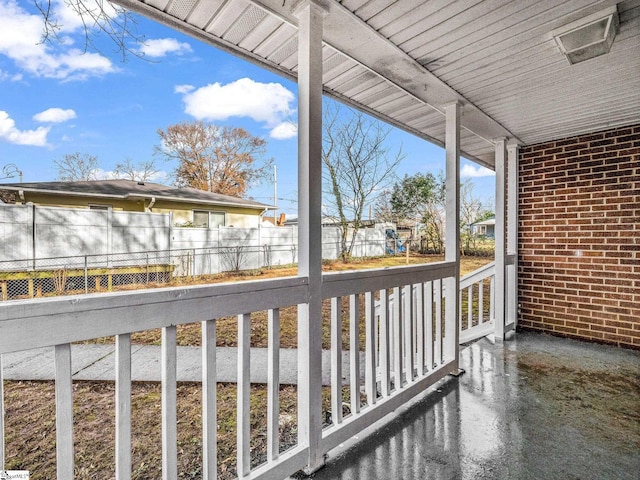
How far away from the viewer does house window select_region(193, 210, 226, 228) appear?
26.1 ft

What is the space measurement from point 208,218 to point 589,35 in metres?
8.07

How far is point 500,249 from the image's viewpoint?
3695mm

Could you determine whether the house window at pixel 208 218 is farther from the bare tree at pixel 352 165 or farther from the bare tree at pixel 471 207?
the bare tree at pixel 471 207

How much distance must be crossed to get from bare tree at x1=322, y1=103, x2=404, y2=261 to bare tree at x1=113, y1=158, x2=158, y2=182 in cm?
485

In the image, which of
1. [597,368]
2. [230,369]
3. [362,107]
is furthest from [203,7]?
[597,368]

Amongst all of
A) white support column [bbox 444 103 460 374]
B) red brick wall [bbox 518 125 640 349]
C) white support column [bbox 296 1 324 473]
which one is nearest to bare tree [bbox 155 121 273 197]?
white support column [bbox 296 1 324 473]

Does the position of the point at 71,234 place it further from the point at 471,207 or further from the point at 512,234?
the point at 471,207

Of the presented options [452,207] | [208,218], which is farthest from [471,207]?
[452,207]

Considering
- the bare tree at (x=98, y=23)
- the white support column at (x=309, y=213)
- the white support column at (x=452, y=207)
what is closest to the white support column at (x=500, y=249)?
the white support column at (x=452, y=207)

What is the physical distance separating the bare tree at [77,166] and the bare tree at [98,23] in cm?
127

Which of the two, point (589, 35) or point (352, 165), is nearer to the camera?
point (589, 35)

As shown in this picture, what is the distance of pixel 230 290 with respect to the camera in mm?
1378

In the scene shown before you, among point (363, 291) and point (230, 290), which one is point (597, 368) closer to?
point (363, 291)

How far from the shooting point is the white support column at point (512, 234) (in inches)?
156
